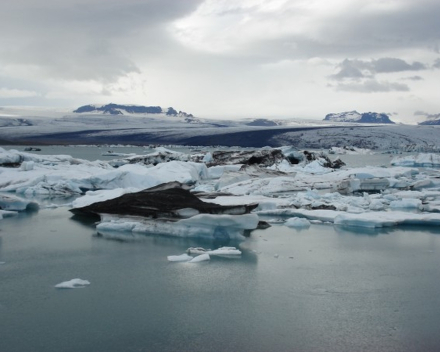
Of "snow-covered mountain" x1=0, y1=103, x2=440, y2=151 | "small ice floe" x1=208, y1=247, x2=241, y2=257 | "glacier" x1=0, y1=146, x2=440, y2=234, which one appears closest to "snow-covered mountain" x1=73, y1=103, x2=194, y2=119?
"snow-covered mountain" x1=0, y1=103, x2=440, y2=151

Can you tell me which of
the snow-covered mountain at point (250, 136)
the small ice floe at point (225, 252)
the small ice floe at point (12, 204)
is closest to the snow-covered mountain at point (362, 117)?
the snow-covered mountain at point (250, 136)

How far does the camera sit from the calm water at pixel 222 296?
393 cm

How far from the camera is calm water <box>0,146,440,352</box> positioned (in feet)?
12.9

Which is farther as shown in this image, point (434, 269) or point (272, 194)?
point (272, 194)

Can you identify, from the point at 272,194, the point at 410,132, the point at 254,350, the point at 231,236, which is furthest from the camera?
the point at 410,132

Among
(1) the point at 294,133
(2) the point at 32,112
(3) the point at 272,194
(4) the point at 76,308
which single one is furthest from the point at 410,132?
(2) the point at 32,112

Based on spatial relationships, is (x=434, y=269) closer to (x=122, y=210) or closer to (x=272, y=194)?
(x=122, y=210)

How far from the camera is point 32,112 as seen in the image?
9519 cm

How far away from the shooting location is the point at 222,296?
16.2ft

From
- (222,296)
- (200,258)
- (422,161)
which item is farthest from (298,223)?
(422,161)

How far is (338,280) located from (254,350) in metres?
2.11

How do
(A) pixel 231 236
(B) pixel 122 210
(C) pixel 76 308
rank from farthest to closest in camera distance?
(B) pixel 122 210 → (A) pixel 231 236 → (C) pixel 76 308

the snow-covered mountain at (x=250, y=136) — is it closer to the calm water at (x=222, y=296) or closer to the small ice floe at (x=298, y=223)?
the small ice floe at (x=298, y=223)

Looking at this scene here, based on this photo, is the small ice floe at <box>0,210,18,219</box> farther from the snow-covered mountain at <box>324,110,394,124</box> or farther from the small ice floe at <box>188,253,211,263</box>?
the snow-covered mountain at <box>324,110,394,124</box>
